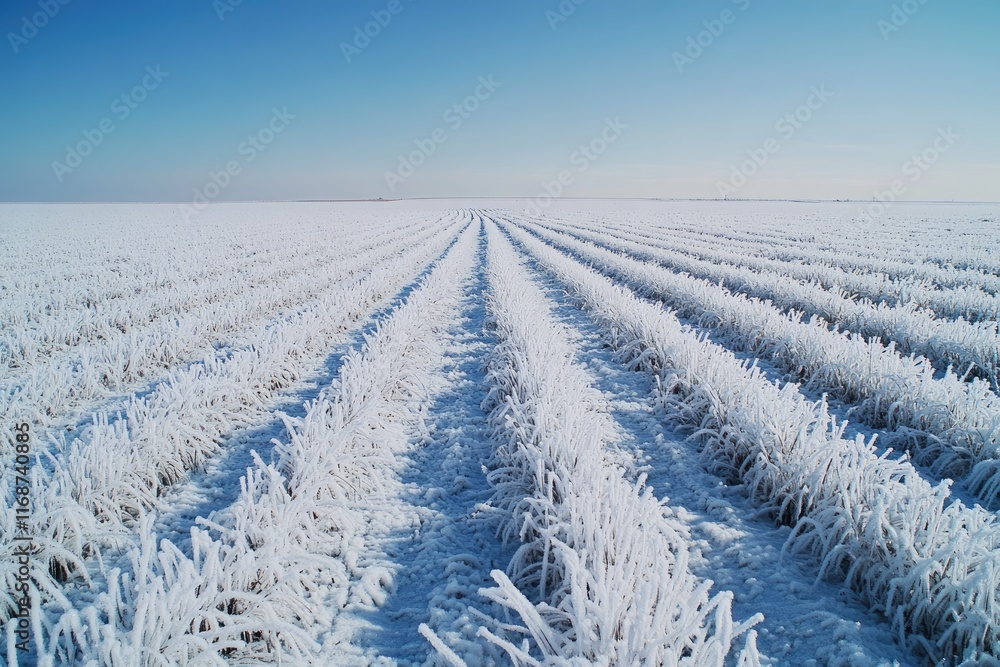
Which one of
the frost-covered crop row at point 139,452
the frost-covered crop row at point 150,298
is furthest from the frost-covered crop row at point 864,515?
the frost-covered crop row at point 150,298

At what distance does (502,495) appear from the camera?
11.8 ft

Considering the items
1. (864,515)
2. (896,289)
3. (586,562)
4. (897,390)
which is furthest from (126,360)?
(896,289)

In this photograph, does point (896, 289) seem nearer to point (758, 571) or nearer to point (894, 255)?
point (894, 255)

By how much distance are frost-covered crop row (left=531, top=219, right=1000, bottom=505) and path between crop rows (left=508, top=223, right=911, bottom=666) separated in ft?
6.13

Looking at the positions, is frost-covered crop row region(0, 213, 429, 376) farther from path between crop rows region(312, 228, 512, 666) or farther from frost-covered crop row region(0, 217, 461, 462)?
path between crop rows region(312, 228, 512, 666)

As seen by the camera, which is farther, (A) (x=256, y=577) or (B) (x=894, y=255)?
(B) (x=894, y=255)

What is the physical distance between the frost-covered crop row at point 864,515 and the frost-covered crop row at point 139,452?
4171mm

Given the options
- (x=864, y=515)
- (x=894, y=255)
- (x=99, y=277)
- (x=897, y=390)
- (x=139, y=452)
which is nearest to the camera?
(x=864, y=515)

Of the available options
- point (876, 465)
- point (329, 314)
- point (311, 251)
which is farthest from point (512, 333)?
point (311, 251)

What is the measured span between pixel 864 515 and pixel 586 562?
174cm

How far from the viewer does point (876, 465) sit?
3.04 metres

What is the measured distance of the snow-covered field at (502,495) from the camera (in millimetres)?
2139

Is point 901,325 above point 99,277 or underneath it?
underneath

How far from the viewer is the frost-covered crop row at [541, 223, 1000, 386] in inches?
240
